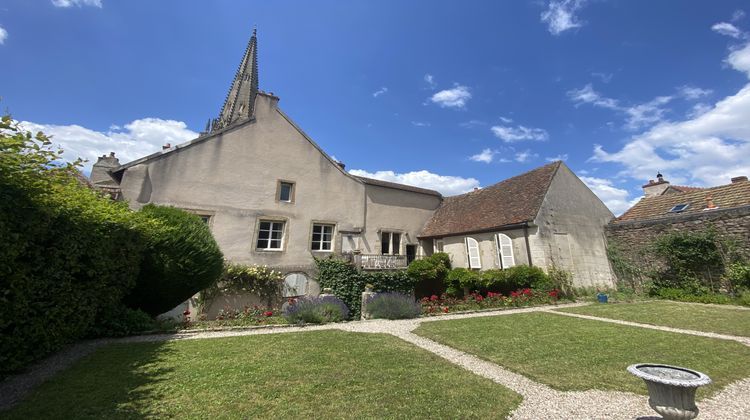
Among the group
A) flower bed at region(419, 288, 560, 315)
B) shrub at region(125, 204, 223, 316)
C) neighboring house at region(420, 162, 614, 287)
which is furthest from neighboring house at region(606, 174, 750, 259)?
shrub at region(125, 204, 223, 316)

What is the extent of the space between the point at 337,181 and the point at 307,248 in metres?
3.92

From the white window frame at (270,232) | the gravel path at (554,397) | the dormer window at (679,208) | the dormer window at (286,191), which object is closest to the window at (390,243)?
the dormer window at (286,191)

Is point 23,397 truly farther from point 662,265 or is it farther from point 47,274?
point 662,265

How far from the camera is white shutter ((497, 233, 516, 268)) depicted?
46.0 feet

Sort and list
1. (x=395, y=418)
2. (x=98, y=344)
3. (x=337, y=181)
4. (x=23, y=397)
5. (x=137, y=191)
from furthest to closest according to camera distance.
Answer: (x=337, y=181), (x=137, y=191), (x=98, y=344), (x=23, y=397), (x=395, y=418)

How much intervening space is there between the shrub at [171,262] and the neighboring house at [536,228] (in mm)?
11808

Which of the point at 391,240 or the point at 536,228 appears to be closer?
the point at 536,228

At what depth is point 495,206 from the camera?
16.5 metres

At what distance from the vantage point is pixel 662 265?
14203 mm

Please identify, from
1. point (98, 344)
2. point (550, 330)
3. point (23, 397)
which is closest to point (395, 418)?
point (23, 397)

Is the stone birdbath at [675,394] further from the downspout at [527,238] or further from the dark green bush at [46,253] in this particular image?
the downspout at [527,238]

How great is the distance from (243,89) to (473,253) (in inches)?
1111

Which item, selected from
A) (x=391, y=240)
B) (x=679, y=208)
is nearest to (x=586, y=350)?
(x=391, y=240)

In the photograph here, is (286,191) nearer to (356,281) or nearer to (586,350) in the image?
(356,281)
